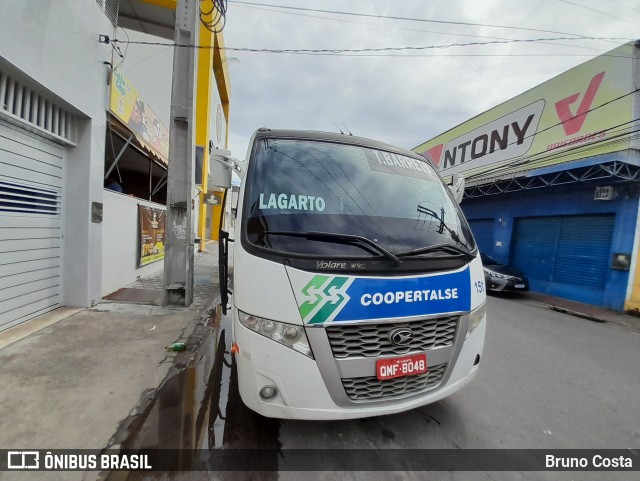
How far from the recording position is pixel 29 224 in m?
3.89

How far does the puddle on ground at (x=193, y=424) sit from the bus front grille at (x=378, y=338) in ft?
3.07

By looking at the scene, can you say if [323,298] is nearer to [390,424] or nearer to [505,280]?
[390,424]

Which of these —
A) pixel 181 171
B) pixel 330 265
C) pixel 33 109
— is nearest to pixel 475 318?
pixel 330 265

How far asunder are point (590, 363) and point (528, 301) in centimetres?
560

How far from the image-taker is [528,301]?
905 centimetres

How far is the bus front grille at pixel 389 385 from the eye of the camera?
1924mm

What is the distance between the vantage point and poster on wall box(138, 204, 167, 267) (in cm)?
709

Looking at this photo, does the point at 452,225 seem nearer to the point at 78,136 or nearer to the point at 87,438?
the point at 87,438

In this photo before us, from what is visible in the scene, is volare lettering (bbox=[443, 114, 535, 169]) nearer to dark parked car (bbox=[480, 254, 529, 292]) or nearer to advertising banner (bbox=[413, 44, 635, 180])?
advertising banner (bbox=[413, 44, 635, 180])

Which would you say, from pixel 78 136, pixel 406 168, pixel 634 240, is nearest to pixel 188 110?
pixel 78 136

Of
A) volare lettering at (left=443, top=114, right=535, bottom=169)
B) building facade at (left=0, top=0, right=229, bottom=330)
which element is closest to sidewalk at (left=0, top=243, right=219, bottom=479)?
building facade at (left=0, top=0, right=229, bottom=330)

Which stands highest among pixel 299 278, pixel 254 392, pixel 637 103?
pixel 637 103

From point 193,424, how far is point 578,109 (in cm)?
1335

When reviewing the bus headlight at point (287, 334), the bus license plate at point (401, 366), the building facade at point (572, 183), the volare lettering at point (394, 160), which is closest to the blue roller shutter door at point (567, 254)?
the building facade at point (572, 183)
